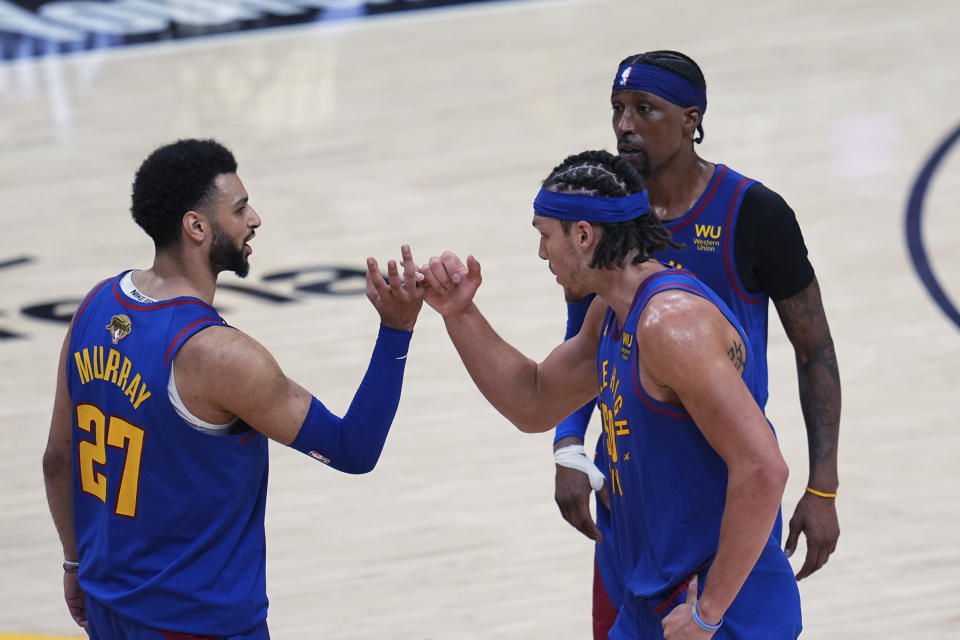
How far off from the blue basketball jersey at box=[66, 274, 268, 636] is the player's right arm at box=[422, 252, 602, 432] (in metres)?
0.59

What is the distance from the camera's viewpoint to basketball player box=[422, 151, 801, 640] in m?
2.50

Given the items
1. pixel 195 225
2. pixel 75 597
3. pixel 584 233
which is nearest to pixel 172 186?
pixel 195 225

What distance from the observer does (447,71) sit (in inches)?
389

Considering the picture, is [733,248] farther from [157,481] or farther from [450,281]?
[157,481]

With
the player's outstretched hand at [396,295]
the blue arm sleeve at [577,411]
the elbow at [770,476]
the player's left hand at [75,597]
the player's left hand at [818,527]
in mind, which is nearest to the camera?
the elbow at [770,476]

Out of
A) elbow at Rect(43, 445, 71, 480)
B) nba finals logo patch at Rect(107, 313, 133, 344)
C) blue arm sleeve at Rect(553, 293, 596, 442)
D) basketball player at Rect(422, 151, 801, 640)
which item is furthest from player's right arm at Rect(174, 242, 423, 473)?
blue arm sleeve at Rect(553, 293, 596, 442)

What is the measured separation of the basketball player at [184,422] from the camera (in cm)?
268

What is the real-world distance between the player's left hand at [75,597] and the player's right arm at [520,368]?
1062 mm

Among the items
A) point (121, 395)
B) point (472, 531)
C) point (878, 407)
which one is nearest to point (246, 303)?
point (472, 531)

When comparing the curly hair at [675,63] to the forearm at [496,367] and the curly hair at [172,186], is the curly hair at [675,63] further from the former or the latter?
the curly hair at [172,186]

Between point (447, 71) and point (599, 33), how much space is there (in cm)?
131

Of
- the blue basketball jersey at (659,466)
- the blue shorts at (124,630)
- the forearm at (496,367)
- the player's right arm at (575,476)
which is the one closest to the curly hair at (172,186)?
the forearm at (496,367)

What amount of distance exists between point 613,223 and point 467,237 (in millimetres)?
4549

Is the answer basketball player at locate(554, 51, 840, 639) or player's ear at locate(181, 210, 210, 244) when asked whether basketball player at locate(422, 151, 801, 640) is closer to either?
basketball player at locate(554, 51, 840, 639)
